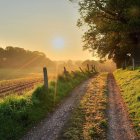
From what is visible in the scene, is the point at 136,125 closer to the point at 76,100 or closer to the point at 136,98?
the point at 136,98

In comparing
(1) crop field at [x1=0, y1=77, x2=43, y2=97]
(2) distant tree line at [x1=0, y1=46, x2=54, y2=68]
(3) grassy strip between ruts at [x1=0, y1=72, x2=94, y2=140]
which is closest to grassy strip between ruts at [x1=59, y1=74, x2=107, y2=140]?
(3) grassy strip between ruts at [x1=0, y1=72, x2=94, y2=140]

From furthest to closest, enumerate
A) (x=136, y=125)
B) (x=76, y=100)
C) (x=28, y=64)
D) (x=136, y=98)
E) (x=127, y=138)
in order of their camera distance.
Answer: (x=28, y=64) < (x=76, y=100) < (x=136, y=98) < (x=136, y=125) < (x=127, y=138)

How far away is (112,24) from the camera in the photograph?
145 ft

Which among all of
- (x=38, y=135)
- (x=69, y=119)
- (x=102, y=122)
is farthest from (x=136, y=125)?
(x=38, y=135)

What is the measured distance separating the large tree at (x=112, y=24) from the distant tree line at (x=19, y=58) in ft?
287

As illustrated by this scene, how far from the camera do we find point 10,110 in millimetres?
15789

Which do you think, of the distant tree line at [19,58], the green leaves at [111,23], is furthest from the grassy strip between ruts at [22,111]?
the distant tree line at [19,58]

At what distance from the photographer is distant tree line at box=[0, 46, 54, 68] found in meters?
139

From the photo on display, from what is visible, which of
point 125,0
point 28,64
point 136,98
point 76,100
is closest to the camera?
point 136,98

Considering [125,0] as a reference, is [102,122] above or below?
below

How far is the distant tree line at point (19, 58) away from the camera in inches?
5482

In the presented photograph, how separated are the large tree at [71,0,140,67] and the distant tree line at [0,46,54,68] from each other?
87510 millimetres

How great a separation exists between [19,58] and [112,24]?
10575 centimetres

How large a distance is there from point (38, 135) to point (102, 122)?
10.7 feet
